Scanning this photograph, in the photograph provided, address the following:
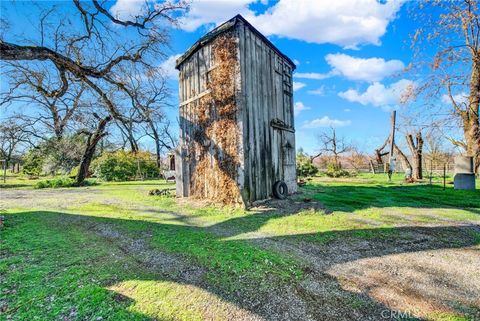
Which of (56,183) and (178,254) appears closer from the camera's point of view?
(178,254)

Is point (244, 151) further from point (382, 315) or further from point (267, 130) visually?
point (382, 315)

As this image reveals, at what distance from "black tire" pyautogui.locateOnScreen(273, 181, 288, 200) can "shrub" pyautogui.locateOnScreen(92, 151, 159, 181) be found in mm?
14238

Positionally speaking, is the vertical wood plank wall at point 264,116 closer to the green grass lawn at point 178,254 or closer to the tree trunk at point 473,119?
the green grass lawn at point 178,254

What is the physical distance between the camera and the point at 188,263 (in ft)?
9.73

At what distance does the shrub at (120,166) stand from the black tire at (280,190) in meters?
14.2

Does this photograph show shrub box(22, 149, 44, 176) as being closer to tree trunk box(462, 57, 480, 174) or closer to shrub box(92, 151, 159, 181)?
shrub box(92, 151, 159, 181)

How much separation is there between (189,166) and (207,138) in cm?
130

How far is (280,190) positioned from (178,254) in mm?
5052

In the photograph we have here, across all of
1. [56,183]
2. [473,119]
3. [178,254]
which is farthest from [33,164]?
[473,119]

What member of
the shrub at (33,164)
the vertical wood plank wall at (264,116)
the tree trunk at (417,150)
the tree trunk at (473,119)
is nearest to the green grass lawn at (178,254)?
the vertical wood plank wall at (264,116)

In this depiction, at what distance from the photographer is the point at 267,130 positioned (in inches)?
300

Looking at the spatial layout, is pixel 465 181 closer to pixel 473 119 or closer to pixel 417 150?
pixel 473 119

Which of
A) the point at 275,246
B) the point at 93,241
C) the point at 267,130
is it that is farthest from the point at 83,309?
the point at 267,130

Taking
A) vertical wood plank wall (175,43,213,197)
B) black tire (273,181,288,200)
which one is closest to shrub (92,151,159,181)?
vertical wood plank wall (175,43,213,197)
